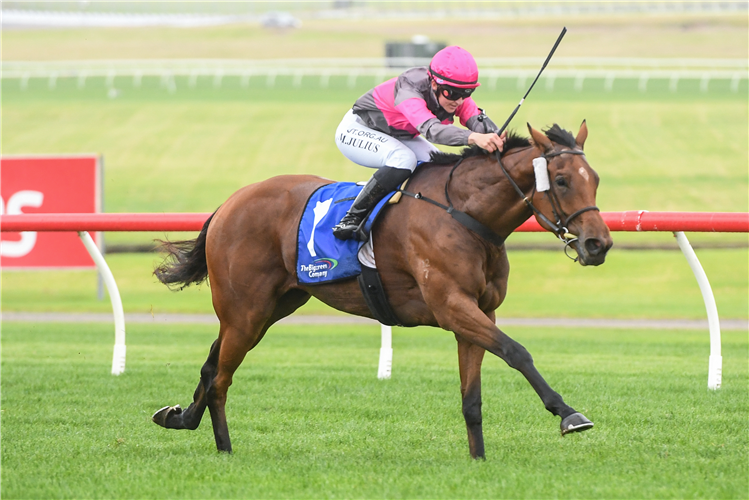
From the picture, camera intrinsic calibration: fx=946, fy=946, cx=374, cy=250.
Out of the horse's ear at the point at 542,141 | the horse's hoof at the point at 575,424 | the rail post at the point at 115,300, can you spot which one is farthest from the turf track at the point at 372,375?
the horse's ear at the point at 542,141

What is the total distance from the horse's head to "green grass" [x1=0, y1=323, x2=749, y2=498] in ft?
3.60

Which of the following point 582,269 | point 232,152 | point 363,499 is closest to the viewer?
point 363,499

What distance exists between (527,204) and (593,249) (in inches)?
20.4

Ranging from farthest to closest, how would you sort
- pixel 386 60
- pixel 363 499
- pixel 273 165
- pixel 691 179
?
pixel 386 60, pixel 273 165, pixel 691 179, pixel 363 499

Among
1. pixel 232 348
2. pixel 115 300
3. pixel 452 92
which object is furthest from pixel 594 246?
pixel 115 300

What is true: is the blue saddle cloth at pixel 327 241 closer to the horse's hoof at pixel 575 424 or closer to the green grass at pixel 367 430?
the green grass at pixel 367 430

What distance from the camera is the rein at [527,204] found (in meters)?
4.54

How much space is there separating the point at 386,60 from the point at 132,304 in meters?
21.4

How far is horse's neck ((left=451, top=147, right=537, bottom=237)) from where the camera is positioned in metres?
4.78

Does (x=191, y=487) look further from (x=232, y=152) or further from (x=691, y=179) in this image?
(x=232, y=152)

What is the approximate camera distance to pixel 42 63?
39062 mm

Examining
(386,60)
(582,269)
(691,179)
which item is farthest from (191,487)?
(386,60)

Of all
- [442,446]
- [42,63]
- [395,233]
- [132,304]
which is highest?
[395,233]

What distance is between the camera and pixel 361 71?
35.7 meters
